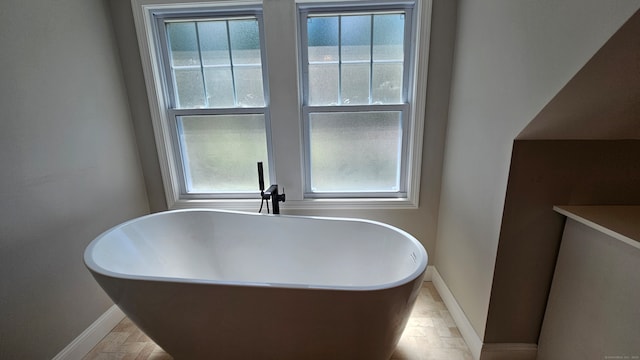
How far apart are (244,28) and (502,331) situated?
7.56 ft

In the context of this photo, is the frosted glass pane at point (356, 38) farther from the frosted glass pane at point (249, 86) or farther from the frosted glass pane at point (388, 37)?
the frosted glass pane at point (249, 86)

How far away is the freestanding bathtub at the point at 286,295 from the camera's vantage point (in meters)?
0.96

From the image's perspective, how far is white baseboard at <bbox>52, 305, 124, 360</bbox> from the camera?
4.37ft

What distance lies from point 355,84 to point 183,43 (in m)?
1.23

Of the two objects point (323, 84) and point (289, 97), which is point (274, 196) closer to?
point (289, 97)

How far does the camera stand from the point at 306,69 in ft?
5.70

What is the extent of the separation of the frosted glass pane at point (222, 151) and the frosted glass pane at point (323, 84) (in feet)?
1.40

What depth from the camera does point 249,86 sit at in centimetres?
181

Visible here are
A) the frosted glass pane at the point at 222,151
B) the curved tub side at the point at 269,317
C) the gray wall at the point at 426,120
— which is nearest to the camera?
the curved tub side at the point at 269,317

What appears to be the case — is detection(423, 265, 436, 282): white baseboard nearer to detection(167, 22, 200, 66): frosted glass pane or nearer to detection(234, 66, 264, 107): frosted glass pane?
detection(234, 66, 264, 107): frosted glass pane

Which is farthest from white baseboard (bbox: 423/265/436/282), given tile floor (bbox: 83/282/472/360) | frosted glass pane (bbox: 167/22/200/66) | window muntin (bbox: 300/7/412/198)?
frosted glass pane (bbox: 167/22/200/66)

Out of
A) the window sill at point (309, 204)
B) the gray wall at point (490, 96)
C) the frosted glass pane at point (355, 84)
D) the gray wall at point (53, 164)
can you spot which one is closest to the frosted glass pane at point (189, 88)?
the gray wall at point (53, 164)

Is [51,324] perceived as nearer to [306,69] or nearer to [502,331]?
[306,69]

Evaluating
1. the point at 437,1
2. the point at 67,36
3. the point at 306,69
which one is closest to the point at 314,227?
the point at 306,69
